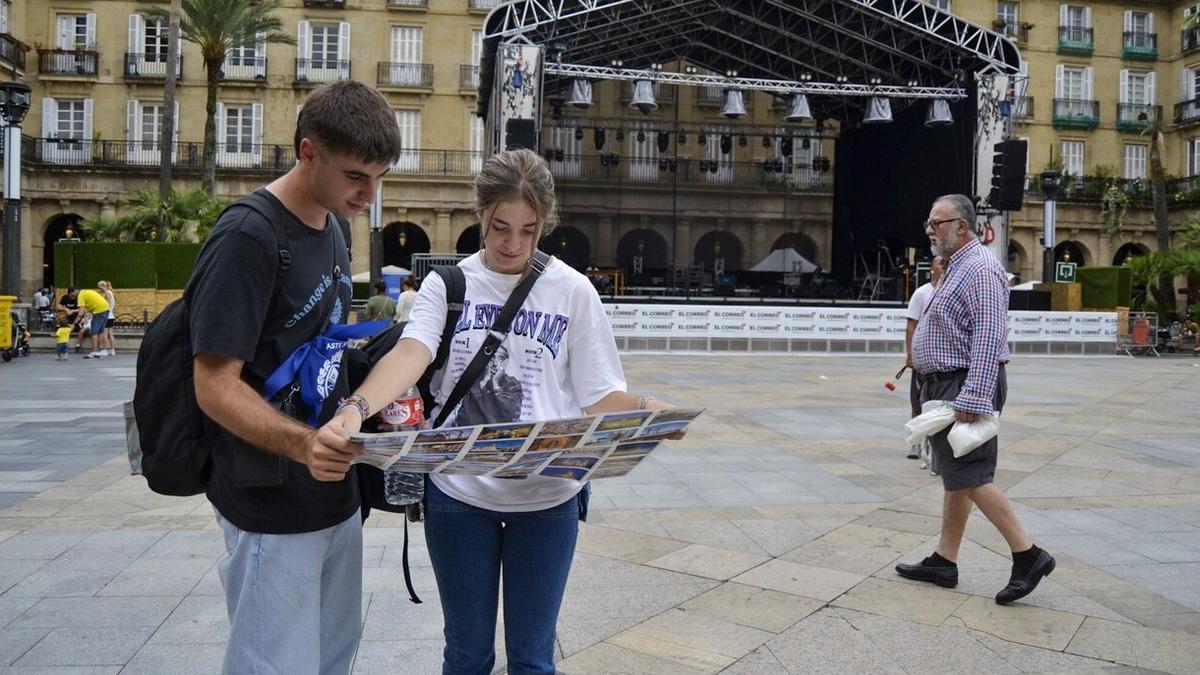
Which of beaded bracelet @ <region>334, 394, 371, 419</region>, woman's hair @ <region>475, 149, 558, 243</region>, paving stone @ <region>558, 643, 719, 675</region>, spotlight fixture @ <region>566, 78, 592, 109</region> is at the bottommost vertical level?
paving stone @ <region>558, 643, 719, 675</region>

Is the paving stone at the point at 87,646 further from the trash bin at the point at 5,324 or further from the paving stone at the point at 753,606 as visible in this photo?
the trash bin at the point at 5,324

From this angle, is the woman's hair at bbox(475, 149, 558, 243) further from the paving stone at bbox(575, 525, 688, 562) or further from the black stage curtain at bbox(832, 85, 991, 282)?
the black stage curtain at bbox(832, 85, 991, 282)

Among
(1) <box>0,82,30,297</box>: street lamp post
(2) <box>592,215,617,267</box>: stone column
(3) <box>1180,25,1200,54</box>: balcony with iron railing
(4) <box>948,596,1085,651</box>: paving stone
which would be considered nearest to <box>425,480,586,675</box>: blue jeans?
(4) <box>948,596,1085,651</box>: paving stone

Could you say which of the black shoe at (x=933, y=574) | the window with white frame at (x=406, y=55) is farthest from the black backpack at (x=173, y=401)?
the window with white frame at (x=406, y=55)

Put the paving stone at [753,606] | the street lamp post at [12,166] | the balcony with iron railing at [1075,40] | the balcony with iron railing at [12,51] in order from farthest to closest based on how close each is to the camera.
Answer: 1. the balcony with iron railing at [1075,40]
2. the balcony with iron railing at [12,51]
3. the street lamp post at [12,166]
4. the paving stone at [753,606]

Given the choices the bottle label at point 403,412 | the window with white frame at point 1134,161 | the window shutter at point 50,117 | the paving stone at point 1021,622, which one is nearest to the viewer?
the bottle label at point 403,412

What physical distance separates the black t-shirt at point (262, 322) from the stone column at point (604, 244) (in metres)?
34.9

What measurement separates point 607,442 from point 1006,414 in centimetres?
1030

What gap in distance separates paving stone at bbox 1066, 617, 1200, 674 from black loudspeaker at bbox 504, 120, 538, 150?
17802mm

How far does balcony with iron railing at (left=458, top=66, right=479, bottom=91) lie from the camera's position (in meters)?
36.6

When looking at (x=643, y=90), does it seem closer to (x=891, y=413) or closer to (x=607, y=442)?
(x=891, y=413)

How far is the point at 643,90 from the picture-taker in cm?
2434

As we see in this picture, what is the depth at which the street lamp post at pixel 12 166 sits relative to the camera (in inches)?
712

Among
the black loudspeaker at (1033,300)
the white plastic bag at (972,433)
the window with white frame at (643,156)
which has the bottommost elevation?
the white plastic bag at (972,433)
